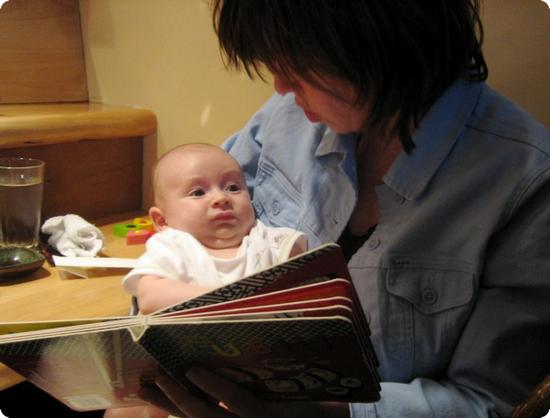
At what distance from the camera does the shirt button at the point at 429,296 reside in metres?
0.76

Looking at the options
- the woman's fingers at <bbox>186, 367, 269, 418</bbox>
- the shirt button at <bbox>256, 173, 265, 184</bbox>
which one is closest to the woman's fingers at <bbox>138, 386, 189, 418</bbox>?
the woman's fingers at <bbox>186, 367, 269, 418</bbox>

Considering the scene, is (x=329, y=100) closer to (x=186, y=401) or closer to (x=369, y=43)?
(x=369, y=43)

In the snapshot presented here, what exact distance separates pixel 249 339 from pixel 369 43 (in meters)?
0.42

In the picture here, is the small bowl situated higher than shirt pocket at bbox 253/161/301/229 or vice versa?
shirt pocket at bbox 253/161/301/229

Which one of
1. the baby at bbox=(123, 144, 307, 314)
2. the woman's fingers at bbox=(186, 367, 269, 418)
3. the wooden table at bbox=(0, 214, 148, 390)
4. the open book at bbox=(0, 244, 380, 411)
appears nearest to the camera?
the open book at bbox=(0, 244, 380, 411)

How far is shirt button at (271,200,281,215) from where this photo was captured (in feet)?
3.62

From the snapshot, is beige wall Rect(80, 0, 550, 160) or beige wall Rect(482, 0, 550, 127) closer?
beige wall Rect(482, 0, 550, 127)

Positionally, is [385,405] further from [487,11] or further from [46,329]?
[487,11]

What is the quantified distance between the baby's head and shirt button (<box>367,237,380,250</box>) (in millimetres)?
317

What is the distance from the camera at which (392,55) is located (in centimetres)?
71

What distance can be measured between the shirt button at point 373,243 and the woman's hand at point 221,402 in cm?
24

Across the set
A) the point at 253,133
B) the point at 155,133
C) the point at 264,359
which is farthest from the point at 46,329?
the point at 155,133

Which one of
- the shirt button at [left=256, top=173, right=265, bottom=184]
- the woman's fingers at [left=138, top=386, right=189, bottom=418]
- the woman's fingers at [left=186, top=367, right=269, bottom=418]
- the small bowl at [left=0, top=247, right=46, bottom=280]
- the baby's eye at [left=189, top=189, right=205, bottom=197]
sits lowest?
the small bowl at [left=0, top=247, right=46, bottom=280]

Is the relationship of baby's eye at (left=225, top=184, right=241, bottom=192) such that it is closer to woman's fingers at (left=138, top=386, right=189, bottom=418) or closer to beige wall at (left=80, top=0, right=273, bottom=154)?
beige wall at (left=80, top=0, right=273, bottom=154)
